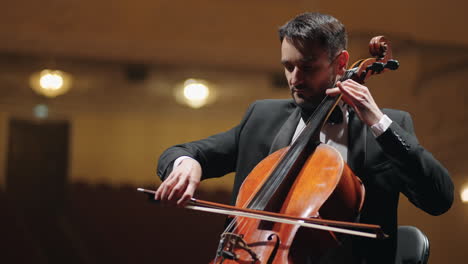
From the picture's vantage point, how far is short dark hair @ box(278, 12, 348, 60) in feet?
3.92

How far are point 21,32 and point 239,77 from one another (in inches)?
55.1

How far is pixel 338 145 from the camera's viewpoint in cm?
124

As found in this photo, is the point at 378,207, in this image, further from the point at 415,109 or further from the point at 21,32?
the point at 21,32

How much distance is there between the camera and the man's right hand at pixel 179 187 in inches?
40.8

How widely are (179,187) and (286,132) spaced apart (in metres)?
0.33

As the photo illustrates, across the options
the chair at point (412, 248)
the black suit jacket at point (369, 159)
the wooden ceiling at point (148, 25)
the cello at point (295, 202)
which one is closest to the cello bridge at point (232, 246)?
the cello at point (295, 202)

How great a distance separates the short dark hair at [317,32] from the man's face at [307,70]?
0.04ft

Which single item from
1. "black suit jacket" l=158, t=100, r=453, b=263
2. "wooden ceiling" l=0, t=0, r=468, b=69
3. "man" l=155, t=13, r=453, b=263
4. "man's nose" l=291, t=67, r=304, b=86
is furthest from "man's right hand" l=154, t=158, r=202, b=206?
"wooden ceiling" l=0, t=0, r=468, b=69

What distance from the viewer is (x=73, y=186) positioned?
12.5 ft

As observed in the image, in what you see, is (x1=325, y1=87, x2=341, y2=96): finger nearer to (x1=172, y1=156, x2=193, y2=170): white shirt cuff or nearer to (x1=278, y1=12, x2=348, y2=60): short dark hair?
(x1=278, y1=12, x2=348, y2=60): short dark hair

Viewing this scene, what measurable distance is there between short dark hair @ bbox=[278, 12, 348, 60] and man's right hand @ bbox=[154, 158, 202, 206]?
0.32 meters

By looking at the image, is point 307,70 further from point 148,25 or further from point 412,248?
point 148,25

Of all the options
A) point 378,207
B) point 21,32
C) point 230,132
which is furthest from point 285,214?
point 21,32

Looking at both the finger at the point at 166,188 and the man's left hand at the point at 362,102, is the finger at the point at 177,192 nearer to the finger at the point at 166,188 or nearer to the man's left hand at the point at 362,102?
the finger at the point at 166,188
